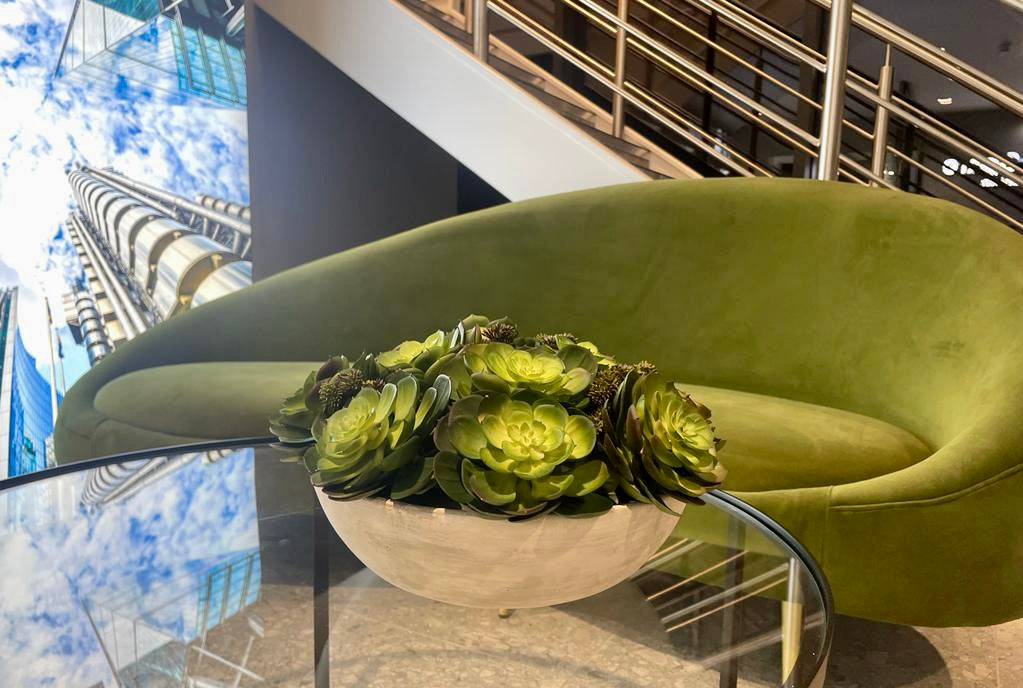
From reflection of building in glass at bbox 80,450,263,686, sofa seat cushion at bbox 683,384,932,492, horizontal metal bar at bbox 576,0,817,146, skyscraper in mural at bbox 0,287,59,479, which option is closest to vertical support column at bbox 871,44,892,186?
horizontal metal bar at bbox 576,0,817,146

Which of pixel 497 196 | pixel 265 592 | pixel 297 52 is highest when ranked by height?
pixel 297 52

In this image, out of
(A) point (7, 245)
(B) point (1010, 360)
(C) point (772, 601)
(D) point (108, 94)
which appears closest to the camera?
(C) point (772, 601)

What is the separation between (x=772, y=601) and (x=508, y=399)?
0.35 metres

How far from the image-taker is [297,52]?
3119mm

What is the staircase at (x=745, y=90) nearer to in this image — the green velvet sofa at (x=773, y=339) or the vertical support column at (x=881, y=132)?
the vertical support column at (x=881, y=132)

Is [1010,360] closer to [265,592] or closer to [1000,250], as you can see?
[1000,250]

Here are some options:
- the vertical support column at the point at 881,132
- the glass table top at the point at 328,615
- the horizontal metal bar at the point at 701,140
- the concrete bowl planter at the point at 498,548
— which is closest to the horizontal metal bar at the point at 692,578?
the glass table top at the point at 328,615

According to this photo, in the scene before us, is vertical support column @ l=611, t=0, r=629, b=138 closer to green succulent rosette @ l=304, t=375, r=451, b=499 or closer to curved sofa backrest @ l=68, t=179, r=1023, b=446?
curved sofa backrest @ l=68, t=179, r=1023, b=446

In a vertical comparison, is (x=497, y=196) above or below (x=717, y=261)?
above

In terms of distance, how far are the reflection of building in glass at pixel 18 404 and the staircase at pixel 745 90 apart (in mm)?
1504

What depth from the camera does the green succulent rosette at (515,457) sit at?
489 mm

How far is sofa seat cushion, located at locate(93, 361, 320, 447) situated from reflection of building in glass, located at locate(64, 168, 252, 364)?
3.88 feet

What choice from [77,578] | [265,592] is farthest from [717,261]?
[77,578]

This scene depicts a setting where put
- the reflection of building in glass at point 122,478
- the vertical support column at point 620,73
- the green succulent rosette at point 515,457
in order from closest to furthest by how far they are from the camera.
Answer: the green succulent rosette at point 515,457, the reflection of building in glass at point 122,478, the vertical support column at point 620,73
